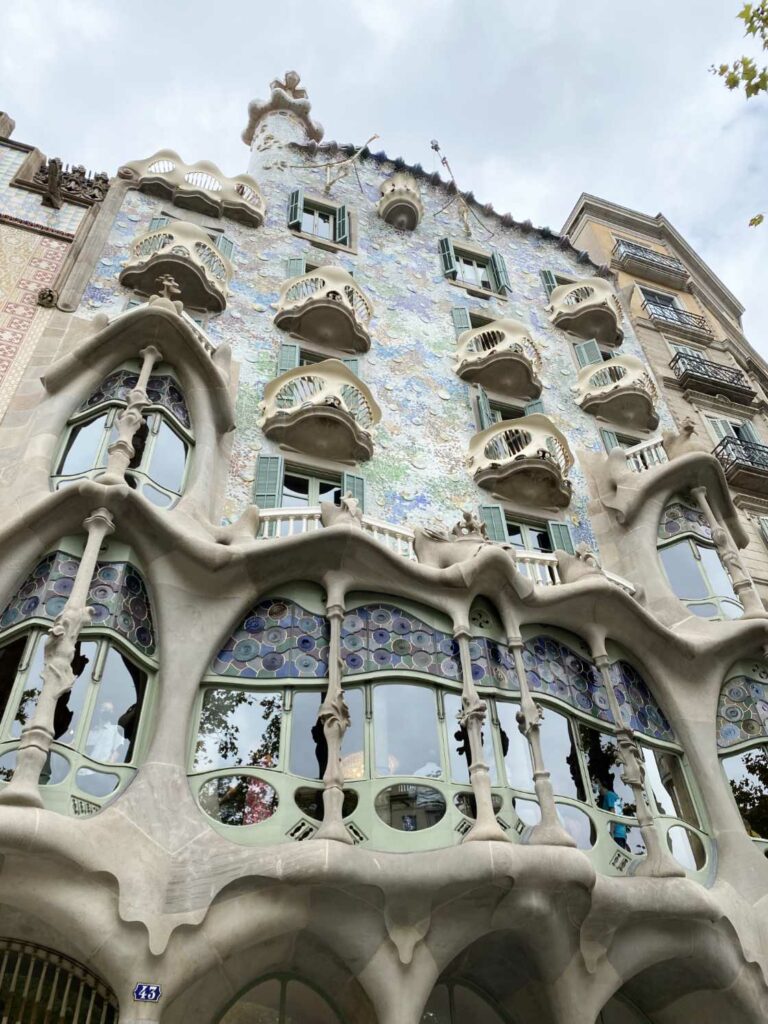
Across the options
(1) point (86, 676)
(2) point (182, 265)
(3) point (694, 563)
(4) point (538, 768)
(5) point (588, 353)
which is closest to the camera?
(1) point (86, 676)

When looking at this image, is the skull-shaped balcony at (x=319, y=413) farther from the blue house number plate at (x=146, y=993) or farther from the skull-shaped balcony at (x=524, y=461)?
the blue house number plate at (x=146, y=993)

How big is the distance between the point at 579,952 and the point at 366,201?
59.7 feet

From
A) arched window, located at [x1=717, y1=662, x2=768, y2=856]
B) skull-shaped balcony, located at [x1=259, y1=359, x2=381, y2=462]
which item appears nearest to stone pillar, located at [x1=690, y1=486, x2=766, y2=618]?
arched window, located at [x1=717, y1=662, x2=768, y2=856]

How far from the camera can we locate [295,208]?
19.6m

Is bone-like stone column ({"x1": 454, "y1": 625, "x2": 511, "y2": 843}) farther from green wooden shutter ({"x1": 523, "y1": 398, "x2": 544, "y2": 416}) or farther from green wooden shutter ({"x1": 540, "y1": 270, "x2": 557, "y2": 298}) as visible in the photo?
green wooden shutter ({"x1": 540, "y1": 270, "x2": 557, "y2": 298})

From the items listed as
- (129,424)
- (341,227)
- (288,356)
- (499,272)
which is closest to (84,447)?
(129,424)

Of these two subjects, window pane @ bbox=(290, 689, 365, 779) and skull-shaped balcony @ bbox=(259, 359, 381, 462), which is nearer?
window pane @ bbox=(290, 689, 365, 779)

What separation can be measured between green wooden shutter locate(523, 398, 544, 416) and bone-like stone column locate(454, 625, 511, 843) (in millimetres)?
8142

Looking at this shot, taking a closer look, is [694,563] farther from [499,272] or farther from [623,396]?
[499,272]

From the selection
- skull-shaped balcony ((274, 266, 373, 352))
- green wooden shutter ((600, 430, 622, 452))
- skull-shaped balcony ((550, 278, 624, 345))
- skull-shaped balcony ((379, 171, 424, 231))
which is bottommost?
green wooden shutter ((600, 430, 622, 452))

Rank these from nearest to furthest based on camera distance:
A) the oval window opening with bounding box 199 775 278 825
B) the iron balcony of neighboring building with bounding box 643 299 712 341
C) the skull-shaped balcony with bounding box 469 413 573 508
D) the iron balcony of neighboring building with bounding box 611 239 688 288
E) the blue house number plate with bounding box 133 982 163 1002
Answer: the blue house number plate with bounding box 133 982 163 1002 < the oval window opening with bounding box 199 775 278 825 < the skull-shaped balcony with bounding box 469 413 573 508 < the iron balcony of neighboring building with bounding box 643 299 712 341 < the iron balcony of neighboring building with bounding box 611 239 688 288

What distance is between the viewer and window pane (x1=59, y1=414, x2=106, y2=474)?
Answer: 1120cm

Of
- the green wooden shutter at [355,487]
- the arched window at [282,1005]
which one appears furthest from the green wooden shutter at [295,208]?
the arched window at [282,1005]

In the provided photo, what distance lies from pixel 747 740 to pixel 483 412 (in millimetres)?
7515
